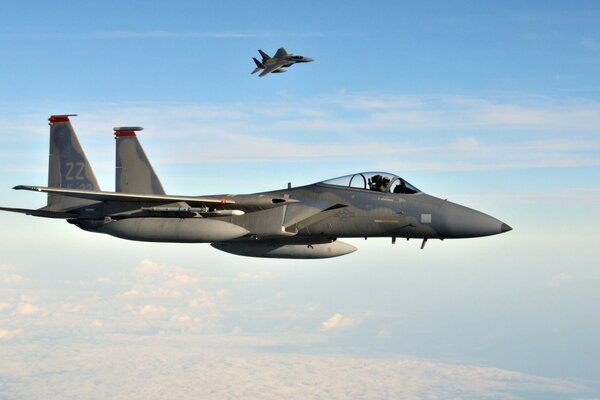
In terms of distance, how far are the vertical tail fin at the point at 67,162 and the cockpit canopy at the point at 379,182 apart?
9.95m

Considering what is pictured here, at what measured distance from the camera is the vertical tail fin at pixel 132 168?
26984 millimetres

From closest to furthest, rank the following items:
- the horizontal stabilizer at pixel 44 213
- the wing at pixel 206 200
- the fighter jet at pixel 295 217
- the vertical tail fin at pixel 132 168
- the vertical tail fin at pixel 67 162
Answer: the fighter jet at pixel 295 217 → the wing at pixel 206 200 → the horizontal stabilizer at pixel 44 213 → the vertical tail fin at pixel 132 168 → the vertical tail fin at pixel 67 162

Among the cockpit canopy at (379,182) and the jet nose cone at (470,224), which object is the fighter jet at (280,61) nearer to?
the cockpit canopy at (379,182)

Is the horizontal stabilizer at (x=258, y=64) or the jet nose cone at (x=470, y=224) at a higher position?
the horizontal stabilizer at (x=258, y=64)

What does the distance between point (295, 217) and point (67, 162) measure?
9.66 meters

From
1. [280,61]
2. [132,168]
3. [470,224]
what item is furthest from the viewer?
[280,61]

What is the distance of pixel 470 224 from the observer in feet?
74.2

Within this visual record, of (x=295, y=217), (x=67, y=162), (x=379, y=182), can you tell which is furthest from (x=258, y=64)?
(x=379, y=182)

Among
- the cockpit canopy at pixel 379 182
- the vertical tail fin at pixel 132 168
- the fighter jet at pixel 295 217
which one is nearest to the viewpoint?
the fighter jet at pixel 295 217

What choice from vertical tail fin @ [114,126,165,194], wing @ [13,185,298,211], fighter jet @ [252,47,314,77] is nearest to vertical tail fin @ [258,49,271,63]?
fighter jet @ [252,47,314,77]

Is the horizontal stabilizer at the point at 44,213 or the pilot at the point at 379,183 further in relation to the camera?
the horizontal stabilizer at the point at 44,213

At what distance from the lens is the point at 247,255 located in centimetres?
2591

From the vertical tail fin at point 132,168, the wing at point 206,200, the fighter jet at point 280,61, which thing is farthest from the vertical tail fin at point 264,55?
the wing at point 206,200

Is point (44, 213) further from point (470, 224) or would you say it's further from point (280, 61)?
point (280, 61)
